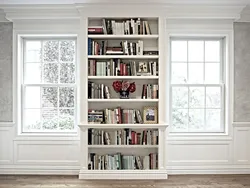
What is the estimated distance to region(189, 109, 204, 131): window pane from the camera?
6.24 meters

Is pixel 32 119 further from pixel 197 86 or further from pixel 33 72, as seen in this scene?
pixel 197 86

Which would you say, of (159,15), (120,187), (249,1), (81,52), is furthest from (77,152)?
(249,1)

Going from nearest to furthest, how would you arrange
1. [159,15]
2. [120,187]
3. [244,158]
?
[120,187]
[159,15]
[244,158]

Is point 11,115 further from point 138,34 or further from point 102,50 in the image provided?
point 138,34

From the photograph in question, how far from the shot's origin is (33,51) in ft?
20.5

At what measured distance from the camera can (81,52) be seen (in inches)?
228

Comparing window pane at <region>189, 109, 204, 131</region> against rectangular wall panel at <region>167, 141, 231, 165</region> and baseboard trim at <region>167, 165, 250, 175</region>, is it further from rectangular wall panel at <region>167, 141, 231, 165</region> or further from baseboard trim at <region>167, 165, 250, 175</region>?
baseboard trim at <region>167, 165, 250, 175</region>

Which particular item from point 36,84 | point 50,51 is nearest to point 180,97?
point 50,51

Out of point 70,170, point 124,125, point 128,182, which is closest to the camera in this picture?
point 128,182

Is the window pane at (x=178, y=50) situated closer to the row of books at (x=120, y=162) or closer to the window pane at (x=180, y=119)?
the window pane at (x=180, y=119)

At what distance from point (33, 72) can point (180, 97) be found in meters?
2.48

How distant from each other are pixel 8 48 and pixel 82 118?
168 centimetres

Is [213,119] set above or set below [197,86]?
below

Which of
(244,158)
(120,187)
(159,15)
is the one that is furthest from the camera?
(244,158)
